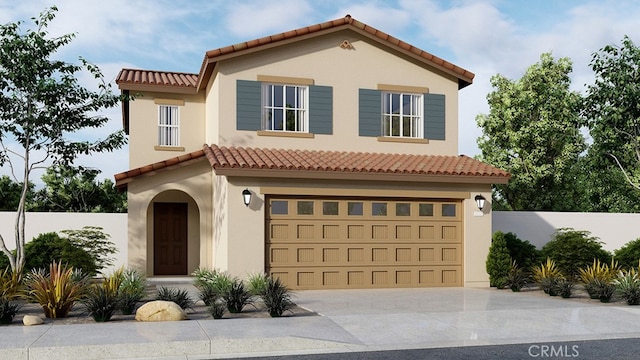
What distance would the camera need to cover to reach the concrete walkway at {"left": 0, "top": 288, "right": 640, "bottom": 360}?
31.2 ft

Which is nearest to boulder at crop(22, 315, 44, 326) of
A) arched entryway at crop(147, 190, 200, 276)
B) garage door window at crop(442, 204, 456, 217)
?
arched entryway at crop(147, 190, 200, 276)

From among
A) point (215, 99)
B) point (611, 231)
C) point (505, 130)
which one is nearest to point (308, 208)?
point (215, 99)

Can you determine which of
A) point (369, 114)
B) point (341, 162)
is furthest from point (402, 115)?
point (341, 162)

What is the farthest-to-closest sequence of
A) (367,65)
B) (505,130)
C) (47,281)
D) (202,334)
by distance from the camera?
(505,130) → (367,65) → (47,281) → (202,334)

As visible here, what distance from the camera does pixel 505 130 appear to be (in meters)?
32.5

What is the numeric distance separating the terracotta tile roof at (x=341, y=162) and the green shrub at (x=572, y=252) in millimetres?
3564

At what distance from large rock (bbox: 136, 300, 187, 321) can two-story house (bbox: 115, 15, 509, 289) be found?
5.32 meters

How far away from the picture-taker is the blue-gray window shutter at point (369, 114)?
66.4 feet

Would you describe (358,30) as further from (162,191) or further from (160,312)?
(160,312)

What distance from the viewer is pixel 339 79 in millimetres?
20266

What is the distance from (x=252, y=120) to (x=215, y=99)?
59.6 inches

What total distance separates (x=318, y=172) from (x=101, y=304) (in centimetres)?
745

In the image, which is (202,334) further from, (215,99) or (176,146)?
(176,146)

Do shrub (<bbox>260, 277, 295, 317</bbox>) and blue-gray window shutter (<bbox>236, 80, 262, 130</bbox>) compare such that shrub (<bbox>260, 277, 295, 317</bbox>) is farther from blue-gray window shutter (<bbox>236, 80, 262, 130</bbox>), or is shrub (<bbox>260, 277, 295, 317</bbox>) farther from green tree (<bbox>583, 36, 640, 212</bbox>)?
green tree (<bbox>583, 36, 640, 212</bbox>)
